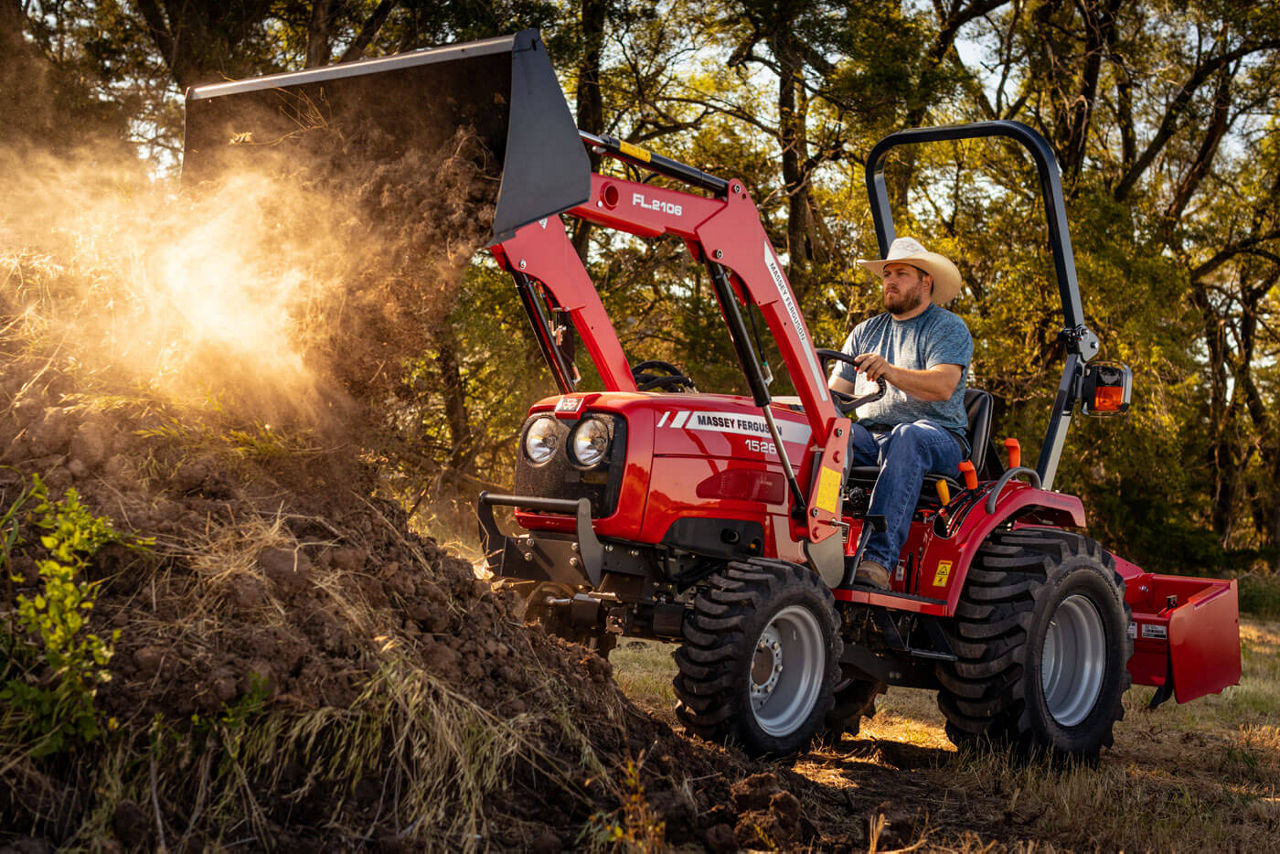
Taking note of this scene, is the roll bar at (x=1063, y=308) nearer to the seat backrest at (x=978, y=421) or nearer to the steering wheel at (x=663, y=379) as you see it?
the seat backrest at (x=978, y=421)

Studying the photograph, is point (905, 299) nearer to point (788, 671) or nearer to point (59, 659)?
point (788, 671)

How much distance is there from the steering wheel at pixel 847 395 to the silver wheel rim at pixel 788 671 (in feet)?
3.61

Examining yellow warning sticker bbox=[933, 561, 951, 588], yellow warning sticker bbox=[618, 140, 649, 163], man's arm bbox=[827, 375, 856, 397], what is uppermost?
yellow warning sticker bbox=[618, 140, 649, 163]

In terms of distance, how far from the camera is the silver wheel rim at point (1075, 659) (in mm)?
5578

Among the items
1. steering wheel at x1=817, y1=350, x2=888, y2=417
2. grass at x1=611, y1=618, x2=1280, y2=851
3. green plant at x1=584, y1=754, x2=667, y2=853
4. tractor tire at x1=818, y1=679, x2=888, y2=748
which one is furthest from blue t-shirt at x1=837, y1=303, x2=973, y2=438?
green plant at x1=584, y1=754, x2=667, y2=853

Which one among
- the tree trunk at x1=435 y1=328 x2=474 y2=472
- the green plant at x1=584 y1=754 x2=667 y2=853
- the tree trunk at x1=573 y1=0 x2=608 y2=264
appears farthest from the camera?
the tree trunk at x1=573 y1=0 x2=608 y2=264

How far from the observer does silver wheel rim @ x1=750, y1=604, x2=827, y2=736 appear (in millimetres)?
4566

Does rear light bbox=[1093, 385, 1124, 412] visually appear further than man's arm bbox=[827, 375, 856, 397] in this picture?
No

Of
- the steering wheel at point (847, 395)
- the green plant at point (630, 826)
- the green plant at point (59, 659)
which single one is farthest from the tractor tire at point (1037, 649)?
the green plant at point (59, 659)

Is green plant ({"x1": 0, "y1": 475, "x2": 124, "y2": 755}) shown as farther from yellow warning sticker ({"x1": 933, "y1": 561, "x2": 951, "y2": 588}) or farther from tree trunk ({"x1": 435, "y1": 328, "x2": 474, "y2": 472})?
tree trunk ({"x1": 435, "y1": 328, "x2": 474, "y2": 472})

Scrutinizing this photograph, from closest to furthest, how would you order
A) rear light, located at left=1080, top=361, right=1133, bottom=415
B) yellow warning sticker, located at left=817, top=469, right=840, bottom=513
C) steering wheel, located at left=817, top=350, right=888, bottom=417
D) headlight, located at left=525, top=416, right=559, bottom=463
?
headlight, located at left=525, top=416, right=559, bottom=463, yellow warning sticker, located at left=817, top=469, right=840, bottom=513, steering wheel, located at left=817, top=350, right=888, bottom=417, rear light, located at left=1080, top=361, right=1133, bottom=415

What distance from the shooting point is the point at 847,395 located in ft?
18.2

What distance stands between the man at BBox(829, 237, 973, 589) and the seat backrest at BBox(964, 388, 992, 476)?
0.23 feet

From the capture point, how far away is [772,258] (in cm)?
500
